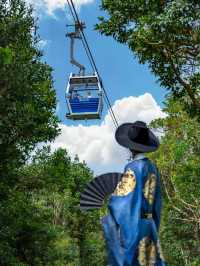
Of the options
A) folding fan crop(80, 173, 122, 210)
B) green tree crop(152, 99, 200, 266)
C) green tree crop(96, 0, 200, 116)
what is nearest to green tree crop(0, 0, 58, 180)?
green tree crop(96, 0, 200, 116)

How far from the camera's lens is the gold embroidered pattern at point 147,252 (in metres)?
5.32

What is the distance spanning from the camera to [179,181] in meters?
30.2

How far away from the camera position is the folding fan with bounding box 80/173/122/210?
20.0 feet

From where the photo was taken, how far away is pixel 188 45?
1385cm

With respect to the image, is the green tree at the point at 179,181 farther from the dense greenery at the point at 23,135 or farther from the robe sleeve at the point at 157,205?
the robe sleeve at the point at 157,205

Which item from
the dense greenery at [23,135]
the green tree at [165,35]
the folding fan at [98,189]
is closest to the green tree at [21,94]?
the dense greenery at [23,135]

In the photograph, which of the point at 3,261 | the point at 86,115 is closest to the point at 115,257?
the point at 3,261

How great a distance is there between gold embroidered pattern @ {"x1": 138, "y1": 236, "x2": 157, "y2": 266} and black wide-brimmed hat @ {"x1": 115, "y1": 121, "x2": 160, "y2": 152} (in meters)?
0.78

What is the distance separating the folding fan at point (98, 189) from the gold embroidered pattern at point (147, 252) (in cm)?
82

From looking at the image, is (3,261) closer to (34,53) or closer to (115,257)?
(34,53)

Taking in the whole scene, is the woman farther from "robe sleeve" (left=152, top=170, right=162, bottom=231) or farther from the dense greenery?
the dense greenery

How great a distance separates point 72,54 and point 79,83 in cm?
423

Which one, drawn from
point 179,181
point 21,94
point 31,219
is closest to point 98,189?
point 21,94

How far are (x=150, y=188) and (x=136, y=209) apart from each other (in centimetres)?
25
